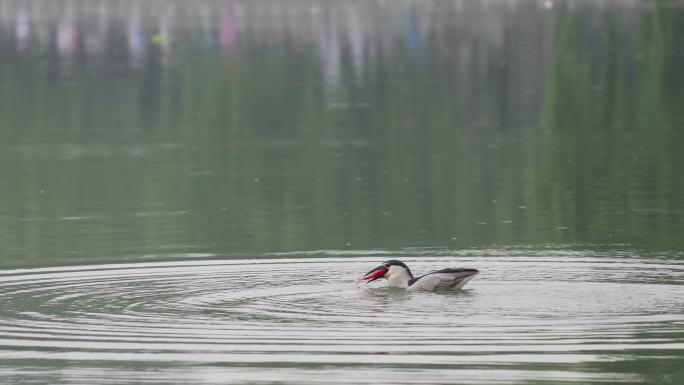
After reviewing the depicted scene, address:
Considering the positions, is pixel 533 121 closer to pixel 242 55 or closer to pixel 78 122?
pixel 78 122

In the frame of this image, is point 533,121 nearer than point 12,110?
Yes

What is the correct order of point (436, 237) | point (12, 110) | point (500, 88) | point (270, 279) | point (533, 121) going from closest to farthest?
point (270, 279), point (436, 237), point (533, 121), point (12, 110), point (500, 88)

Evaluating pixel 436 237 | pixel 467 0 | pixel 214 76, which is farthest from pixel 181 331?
pixel 467 0

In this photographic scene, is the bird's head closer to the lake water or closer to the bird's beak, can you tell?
the bird's beak

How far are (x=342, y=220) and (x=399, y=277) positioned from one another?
5.30 meters

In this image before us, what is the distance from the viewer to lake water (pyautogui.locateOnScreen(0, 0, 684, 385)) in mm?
13328

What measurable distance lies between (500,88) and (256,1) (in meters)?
66.0

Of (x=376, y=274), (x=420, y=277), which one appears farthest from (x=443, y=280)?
(x=376, y=274)

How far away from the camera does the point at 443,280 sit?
15766 mm

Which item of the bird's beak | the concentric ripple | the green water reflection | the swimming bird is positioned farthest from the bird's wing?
the green water reflection

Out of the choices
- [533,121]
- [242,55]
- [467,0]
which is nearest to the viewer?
[533,121]

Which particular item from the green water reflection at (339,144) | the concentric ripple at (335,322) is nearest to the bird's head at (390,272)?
the concentric ripple at (335,322)

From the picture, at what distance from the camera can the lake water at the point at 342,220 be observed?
13328 millimetres

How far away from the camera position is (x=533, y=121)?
34625 mm
